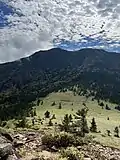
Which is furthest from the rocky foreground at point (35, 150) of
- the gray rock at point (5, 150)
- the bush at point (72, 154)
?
the bush at point (72, 154)

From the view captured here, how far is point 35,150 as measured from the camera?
74.2 ft

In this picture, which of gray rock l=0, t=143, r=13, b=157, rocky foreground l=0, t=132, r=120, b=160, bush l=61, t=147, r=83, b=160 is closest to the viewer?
gray rock l=0, t=143, r=13, b=157

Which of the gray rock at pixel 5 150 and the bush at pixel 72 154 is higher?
the gray rock at pixel 5 150

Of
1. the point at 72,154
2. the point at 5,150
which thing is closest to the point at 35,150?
the point at 72,154

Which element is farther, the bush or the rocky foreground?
the bush

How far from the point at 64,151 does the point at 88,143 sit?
12.1ft

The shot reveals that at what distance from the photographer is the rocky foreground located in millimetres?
20391

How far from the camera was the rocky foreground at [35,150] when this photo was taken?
2039cm

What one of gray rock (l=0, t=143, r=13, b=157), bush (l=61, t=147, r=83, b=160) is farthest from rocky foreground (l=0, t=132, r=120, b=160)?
bush (l=61, t=147, r=83, b=160)

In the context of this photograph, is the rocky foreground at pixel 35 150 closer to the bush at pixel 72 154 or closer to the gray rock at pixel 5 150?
the gray rock at pixel 5 150

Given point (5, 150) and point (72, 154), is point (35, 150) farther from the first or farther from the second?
point (5, 150)

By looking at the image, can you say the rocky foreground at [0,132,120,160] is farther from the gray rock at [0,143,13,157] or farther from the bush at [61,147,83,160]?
the bush at [61,147,83,160]

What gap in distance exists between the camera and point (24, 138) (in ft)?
81.3

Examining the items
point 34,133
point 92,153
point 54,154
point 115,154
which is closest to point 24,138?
point 34,133
